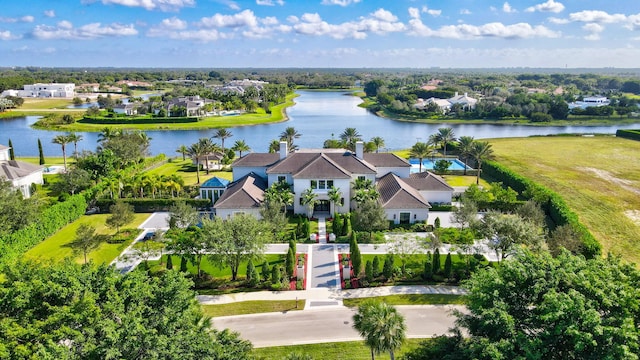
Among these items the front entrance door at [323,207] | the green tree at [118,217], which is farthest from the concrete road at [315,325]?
the front entrance door at [323,207]

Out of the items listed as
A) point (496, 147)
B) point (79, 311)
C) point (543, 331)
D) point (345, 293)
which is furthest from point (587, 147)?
point (79, 311)

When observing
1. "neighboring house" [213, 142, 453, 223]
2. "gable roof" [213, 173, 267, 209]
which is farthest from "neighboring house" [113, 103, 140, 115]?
"gable roof" [213, 173, 267, 209]

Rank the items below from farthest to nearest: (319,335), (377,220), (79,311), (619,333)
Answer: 1. (377,220)
2. (319,335)
3. (79,311)
4. (619,333)

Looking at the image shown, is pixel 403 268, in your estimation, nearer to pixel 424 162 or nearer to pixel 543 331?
pixel 543 331

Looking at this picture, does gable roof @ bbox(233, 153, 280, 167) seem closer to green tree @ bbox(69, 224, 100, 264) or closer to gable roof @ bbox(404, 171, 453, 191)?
gable roof @ bbox(404, 171, 453, 191)

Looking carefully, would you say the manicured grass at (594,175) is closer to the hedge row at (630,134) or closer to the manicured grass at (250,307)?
the hedge row at (630,134)

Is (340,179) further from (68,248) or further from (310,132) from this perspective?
(310,132)
